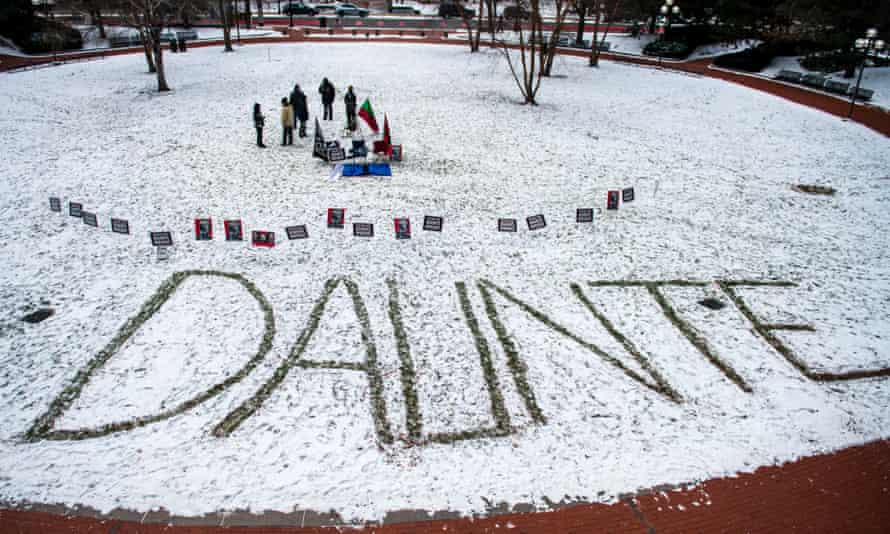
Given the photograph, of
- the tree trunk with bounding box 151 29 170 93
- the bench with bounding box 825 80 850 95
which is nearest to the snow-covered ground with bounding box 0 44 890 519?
the tree trunk with bounding box 151 29 170 93

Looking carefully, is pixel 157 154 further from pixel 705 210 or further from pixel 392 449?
pixel 705 210

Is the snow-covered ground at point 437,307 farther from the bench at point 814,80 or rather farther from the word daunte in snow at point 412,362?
the bench at point 814,80

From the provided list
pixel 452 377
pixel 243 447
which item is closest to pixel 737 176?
pixel 452 377

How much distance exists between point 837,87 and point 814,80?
221cm

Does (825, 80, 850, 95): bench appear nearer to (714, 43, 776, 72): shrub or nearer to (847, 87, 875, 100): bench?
(847, 87, 875, 100): bench

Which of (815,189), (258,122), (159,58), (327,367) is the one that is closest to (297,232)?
(327,367)

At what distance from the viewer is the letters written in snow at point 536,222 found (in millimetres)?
15758

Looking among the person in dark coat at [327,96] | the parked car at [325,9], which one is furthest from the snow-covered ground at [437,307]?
the parked car at [325,9]

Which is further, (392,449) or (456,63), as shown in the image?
(456,63)

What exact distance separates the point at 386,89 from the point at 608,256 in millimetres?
20354

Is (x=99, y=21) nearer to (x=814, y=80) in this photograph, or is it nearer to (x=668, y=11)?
(x=668, y=11)

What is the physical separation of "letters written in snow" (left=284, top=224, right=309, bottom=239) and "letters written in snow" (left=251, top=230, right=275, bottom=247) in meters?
0.51

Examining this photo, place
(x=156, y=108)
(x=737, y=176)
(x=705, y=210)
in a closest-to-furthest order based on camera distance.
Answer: (x=705, y=210), (x=737, y=176), (x=156, y=108)

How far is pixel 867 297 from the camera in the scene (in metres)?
13.5
